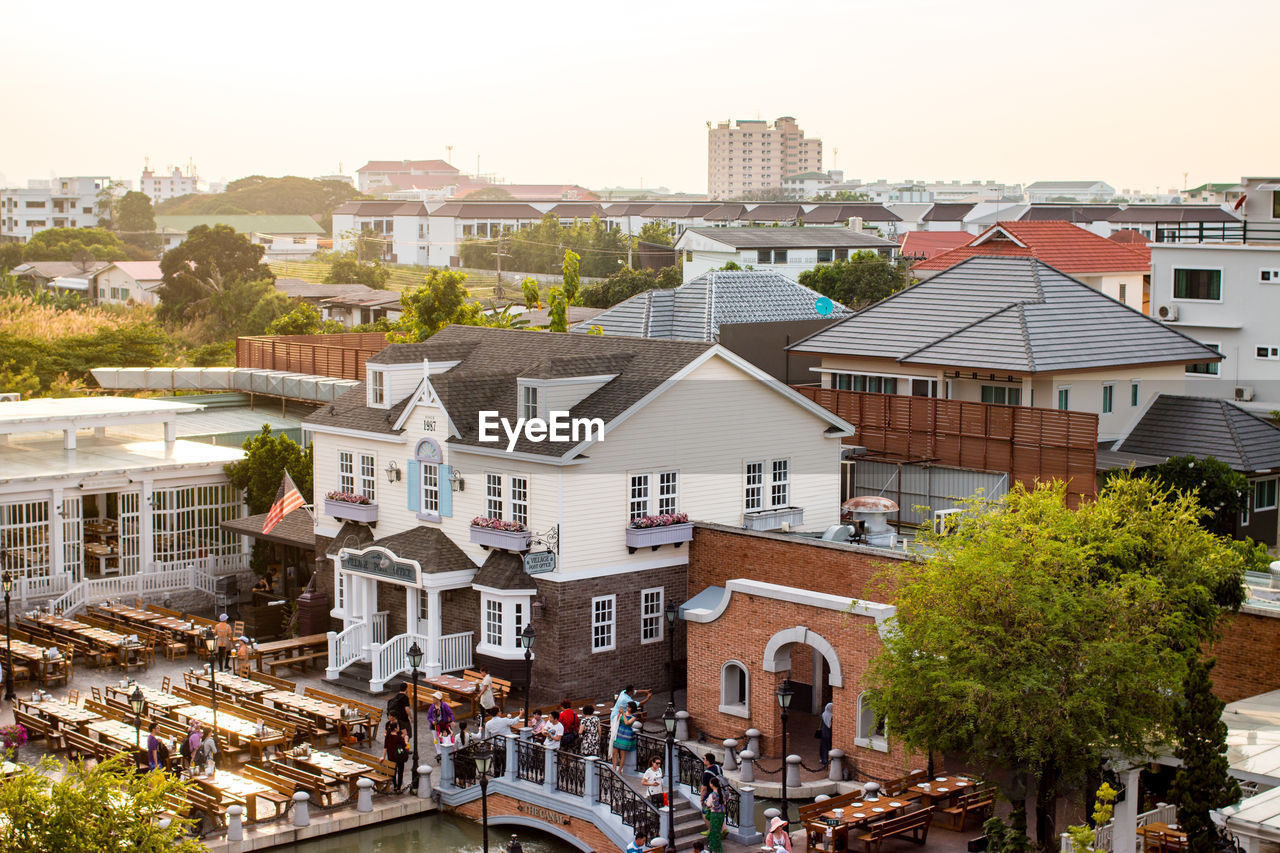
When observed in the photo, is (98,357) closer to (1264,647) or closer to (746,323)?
(746,323)

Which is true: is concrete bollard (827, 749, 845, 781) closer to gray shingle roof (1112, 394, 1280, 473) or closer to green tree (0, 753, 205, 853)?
green tree (0, 753, 205, 853)

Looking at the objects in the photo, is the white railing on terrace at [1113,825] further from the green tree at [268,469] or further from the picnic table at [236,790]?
the green tree at [268,469]

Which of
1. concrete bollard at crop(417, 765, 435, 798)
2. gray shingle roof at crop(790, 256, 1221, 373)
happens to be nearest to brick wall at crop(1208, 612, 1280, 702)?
concrete bollard at crop(417, 765, 435, 798)

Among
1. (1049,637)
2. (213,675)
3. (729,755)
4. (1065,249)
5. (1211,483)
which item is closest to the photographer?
(1049,637)

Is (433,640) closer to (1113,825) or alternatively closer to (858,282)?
(1113,825)

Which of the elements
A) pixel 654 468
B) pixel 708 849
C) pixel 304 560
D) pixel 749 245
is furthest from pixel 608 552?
pixel 749 245

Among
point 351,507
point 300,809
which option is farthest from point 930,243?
point 300,809

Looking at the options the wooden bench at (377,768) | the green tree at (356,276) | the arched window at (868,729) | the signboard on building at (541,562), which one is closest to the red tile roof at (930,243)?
the green tree at (356,276)
